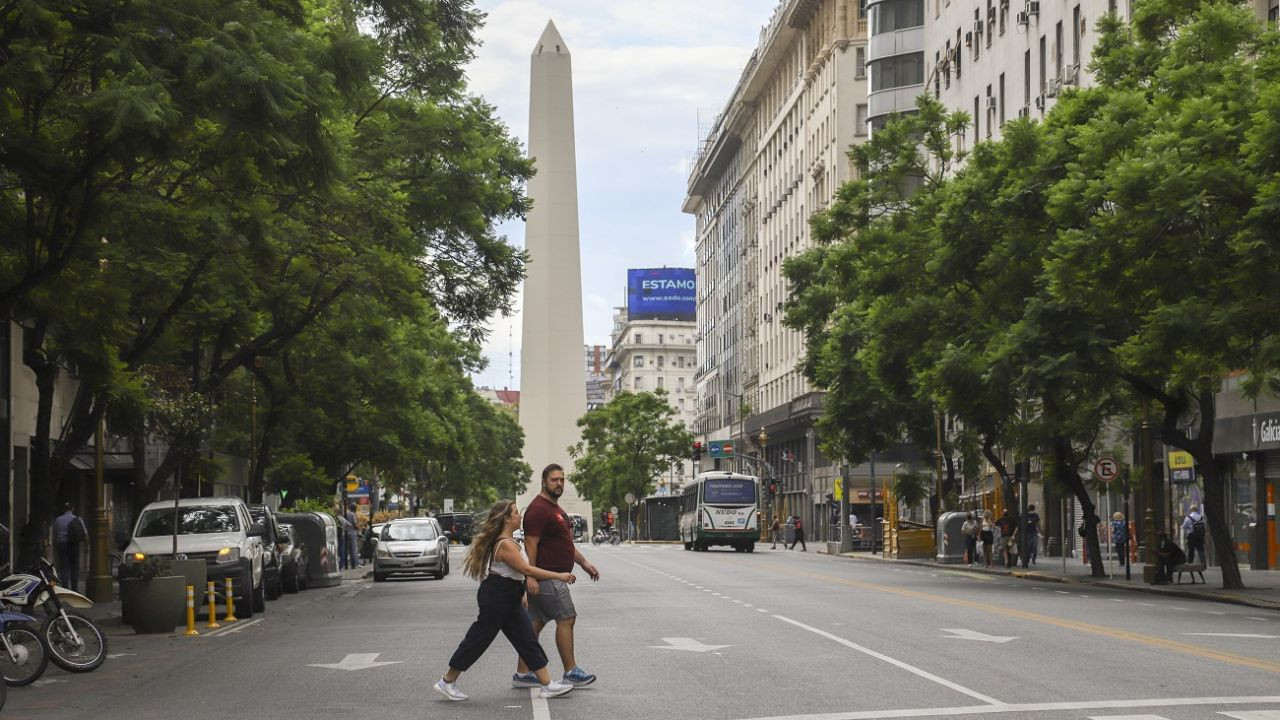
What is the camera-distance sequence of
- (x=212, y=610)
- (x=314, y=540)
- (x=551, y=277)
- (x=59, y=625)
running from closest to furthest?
1. (x=59, y=625)
2. (x=212, y=610)
3. (x=314, y=540)
4. (x=551, y=277)

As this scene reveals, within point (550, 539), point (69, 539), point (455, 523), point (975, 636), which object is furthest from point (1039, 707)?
point (455, 523)

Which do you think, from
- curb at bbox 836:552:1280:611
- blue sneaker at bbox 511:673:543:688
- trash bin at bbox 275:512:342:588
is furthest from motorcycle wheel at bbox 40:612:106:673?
trash bin at bbox 275:512:342:588

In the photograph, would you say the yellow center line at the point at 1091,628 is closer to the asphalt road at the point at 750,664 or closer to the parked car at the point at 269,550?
the asphalt road at the point at 750,664

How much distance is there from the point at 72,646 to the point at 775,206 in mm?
98413

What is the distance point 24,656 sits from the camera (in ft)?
56.8

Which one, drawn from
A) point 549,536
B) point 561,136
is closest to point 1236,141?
point 549,536

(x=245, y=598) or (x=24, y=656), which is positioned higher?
(x=245, y=598)

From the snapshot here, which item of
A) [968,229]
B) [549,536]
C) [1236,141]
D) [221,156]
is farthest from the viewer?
[968,229]

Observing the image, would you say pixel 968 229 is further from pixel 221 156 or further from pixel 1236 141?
pixel 221 156

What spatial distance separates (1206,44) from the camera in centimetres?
3206

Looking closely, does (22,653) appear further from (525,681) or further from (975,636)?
(975,636)

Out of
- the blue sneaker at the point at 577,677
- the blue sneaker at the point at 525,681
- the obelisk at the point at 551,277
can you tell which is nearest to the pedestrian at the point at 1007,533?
the blue sneaker at the point at 525,681

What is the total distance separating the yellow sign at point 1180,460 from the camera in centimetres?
4822

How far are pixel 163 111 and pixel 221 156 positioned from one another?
4.92ft
